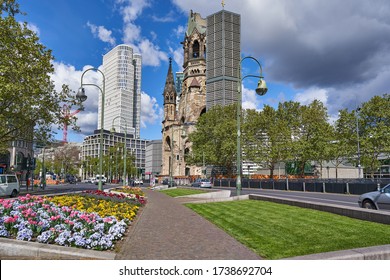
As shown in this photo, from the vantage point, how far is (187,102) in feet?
343

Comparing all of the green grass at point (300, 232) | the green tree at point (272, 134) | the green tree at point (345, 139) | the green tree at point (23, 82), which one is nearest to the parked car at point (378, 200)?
the green grass at point (300, 232)

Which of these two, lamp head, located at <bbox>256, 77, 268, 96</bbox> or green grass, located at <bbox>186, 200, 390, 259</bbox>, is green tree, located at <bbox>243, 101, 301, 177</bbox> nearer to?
lamp head, located at <bbox>256, 77, 268, 96</bbox>

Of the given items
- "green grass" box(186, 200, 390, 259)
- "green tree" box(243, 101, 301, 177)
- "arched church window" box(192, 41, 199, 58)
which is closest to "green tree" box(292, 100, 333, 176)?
"green tree" box(243, 101, 301, 177)

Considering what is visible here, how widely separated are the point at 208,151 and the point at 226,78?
3850cm

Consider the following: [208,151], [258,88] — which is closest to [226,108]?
[208,151]

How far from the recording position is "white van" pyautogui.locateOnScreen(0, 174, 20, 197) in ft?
82.3

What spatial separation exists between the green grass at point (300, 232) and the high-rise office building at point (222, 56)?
88144 millimetres

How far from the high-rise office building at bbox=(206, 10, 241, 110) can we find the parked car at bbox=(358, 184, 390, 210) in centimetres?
8501

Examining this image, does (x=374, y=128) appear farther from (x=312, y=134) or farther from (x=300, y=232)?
(x=300, y=232)

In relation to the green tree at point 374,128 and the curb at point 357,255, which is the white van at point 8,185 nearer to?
the curb at point 357,255

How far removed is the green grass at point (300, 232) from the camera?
6672 millimetres

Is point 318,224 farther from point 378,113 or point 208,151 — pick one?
point 208,151

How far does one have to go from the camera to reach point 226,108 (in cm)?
7331

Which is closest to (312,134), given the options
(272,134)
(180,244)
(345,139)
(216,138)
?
(272,134)
